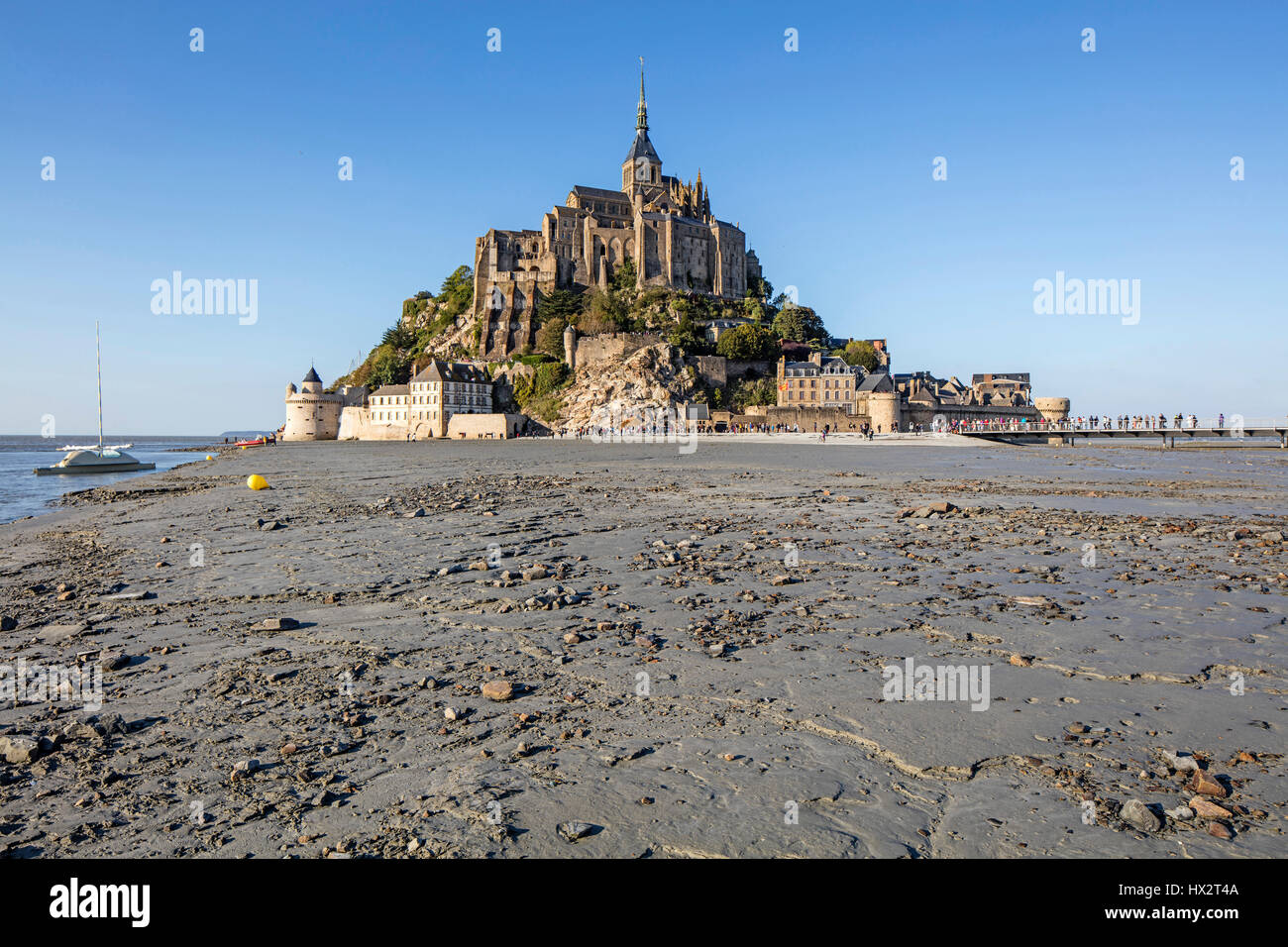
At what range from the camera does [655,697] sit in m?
5.83

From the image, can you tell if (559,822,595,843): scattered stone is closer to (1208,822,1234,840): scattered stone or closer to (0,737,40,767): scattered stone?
(1208,822,1234,840): scattered stone

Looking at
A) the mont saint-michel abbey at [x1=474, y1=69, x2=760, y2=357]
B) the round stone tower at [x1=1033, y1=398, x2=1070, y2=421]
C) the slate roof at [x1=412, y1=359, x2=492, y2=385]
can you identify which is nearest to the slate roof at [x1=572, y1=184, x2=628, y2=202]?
the mont saint-michel abbey at [x1=474, y1=69, x2=760, y2=357]

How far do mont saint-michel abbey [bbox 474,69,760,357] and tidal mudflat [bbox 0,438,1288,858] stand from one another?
96.6 m

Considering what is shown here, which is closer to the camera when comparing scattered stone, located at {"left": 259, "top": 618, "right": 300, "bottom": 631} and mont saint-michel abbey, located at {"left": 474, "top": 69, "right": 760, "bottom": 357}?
scattered stone, located at {"left": 259, "top": 618, "right": 300, "bottom": 631}

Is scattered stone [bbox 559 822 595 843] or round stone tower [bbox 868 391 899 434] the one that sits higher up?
round stone tower [bbox 868 391 899 434]

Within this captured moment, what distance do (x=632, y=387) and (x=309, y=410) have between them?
4984 cm

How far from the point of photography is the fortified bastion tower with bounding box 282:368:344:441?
105562 mm

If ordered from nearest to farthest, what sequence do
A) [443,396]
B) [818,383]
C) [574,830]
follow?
[574,830], [818,383], [443,396]

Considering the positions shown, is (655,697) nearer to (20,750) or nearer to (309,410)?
(20,750)

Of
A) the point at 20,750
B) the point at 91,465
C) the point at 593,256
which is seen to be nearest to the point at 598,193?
the point at 593,256

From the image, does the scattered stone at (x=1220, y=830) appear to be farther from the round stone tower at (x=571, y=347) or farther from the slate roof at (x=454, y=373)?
the slate roof at (x=454, y=373)

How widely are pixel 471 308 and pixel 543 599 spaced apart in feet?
358
